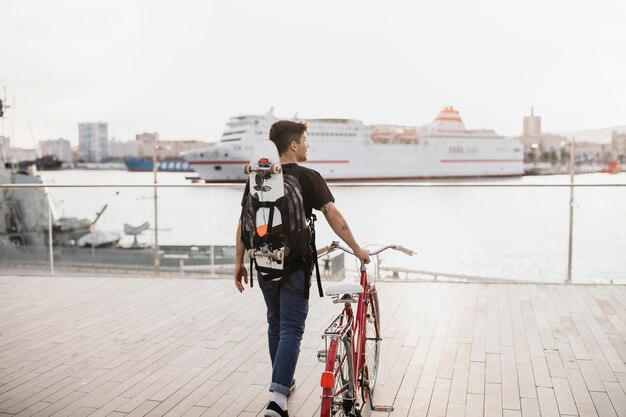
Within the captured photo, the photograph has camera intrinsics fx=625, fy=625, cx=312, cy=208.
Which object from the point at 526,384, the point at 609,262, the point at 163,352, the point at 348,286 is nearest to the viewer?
the point at 348,286

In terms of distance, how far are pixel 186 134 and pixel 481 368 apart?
90060mm

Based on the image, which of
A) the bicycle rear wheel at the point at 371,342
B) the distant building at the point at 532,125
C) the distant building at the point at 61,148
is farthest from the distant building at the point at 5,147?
the distant building at the point at 532,125

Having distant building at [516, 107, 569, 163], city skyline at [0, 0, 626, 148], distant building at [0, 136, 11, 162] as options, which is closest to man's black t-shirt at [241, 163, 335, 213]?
distant building at [0, 136, 11, 162]

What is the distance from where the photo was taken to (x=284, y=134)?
252cm

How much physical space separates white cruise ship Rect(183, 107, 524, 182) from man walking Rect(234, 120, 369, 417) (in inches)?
2527

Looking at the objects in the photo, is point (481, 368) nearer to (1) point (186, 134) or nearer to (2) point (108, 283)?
(2) point (108, 283)

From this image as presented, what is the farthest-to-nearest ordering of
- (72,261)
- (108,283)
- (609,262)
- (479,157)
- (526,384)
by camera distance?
(479,157) < (72,261) < (609,262) < (108,283) < (526,384)

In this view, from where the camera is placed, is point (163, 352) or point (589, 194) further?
point (589, 194)

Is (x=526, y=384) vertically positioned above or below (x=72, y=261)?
above

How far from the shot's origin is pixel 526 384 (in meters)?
3.15

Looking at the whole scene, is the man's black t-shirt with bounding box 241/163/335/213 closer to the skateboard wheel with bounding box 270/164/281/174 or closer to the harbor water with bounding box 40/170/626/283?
the skateboard wheel with bounding box 270/164/281/174

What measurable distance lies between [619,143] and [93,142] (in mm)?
62798

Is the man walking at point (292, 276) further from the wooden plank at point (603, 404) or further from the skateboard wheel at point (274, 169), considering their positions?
the wooden plank at point (603, 404)

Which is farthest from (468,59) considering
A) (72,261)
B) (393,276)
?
(393,276)
